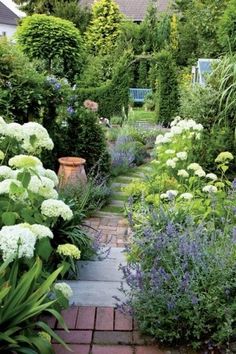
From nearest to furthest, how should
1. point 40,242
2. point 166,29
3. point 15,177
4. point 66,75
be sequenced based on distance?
point 40,242 < point 15,177 < point 66,75 < point 166,29

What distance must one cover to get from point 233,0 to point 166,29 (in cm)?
1008

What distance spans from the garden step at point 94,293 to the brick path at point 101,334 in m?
0.07

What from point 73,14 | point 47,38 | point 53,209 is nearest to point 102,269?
point 53,209

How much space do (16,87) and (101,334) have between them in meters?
3.46

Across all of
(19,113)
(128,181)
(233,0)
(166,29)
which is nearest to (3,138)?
(19,113)

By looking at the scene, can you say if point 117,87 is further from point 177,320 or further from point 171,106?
point 177,320

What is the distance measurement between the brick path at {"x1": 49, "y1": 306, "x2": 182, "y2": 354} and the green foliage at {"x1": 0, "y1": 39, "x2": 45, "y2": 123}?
2994 mm

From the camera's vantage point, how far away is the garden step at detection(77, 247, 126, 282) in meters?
3.02

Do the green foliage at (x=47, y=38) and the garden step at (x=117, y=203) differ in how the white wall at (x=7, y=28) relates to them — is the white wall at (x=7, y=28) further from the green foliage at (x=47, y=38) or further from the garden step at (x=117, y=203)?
the garden step at (x=117, y=203)

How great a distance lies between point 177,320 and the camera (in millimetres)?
2207

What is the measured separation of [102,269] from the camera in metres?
3.16

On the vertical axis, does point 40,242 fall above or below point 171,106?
→ above

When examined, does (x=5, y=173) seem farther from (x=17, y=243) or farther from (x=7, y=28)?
(x=7, y=28)

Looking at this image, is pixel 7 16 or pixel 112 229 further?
pixel 7 16
